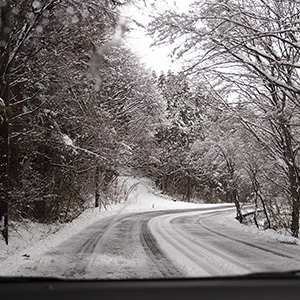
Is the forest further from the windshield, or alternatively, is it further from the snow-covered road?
the snow-covered road

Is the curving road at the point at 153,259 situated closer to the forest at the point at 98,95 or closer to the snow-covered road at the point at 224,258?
the snow-covered road at the point at 224,258

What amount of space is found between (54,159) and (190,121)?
31565 millimetres

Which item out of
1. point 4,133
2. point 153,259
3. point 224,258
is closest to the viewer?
point 153,259

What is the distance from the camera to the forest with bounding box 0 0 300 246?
8430 millimetres

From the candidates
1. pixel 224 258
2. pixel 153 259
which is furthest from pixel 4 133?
pixel 224 258

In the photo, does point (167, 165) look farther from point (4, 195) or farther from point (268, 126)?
point (4, 195)

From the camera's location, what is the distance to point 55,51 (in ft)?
31.0

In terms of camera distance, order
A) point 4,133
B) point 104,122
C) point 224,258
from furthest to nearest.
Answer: point 104,122 < point 4,133 < point 224,258

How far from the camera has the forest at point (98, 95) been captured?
27.7ft

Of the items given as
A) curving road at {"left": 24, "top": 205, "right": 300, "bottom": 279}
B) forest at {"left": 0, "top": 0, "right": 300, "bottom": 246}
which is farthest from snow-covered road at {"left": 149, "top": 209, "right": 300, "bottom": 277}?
forest at {"left": 0, "top": 0, "right": 300, "bottom": 246}

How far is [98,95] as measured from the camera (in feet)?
50.0

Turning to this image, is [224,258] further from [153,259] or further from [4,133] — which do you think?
[4,133]

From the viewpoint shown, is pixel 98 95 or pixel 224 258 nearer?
pixel 224 258

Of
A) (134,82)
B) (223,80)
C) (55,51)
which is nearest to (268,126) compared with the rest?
(223,80)
